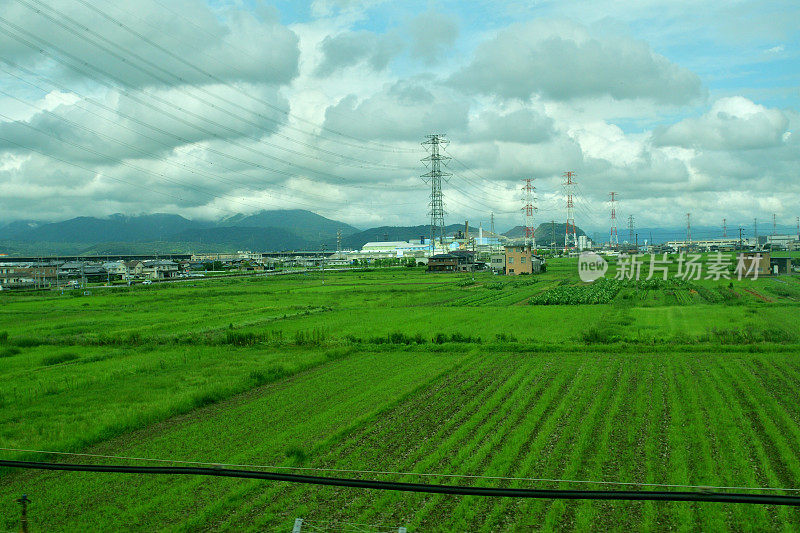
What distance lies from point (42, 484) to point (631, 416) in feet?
36.2

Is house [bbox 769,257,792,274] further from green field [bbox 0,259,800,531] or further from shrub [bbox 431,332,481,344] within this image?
shrub [bbox 431,332,481,344]

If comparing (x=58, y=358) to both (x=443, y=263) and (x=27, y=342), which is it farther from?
(x=443, y=263)

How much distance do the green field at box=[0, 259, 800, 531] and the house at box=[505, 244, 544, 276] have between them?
131ft

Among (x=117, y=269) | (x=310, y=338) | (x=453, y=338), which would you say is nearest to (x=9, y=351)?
(x=310, y=338)

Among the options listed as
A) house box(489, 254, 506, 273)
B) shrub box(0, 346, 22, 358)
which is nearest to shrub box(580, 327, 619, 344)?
shrub box(0, 346, 22, 358)

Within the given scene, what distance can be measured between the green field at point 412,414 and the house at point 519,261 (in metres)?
39.8

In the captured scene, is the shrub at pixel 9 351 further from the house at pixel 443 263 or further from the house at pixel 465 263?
the house at pixel 465 263

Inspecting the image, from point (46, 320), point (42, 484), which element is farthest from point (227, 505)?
point (46, 320)

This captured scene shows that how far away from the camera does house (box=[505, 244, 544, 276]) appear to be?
68.4 meters

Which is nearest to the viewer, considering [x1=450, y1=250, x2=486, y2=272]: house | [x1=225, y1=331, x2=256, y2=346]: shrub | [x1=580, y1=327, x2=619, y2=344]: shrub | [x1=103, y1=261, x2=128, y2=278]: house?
[x1=580, y1=327, x2=619, y2=344]: shrub

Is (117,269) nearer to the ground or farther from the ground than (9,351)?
farther from the ground

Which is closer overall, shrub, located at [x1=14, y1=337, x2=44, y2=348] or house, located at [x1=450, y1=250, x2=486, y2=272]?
shrub, located at [x1=14, y1=337, x2=44, y2=348]

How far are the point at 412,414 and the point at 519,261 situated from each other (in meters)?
58.2

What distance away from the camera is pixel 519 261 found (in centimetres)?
6875
